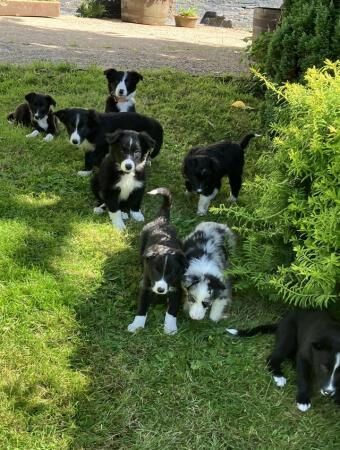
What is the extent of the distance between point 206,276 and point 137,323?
646mm

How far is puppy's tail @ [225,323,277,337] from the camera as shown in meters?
4.45

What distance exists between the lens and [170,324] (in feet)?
14.6

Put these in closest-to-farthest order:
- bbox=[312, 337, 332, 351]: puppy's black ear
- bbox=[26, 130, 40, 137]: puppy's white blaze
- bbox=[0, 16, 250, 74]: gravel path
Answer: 1. bbox=[312, 337, 332, 351]: puppy's black ear
2. bbox=[26, 130, 40, 137]: puppy's white blaze
3. bbox=[0, 16, 250, 74]: gravel path

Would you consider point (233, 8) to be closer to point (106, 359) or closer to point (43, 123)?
point (43, 123)

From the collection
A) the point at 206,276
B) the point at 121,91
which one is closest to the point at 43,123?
the point at 121,91

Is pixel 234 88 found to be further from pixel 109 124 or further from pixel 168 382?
pixel 168 382

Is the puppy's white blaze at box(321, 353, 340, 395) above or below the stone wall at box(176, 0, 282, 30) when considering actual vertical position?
below

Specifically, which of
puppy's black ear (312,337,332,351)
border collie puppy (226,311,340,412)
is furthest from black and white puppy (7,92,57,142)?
puppy's black ear (312,337,332,351)

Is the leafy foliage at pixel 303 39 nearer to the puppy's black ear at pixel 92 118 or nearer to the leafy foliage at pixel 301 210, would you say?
the leafy foliage at pixel 301 210

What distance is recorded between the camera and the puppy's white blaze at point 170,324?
14.5ft

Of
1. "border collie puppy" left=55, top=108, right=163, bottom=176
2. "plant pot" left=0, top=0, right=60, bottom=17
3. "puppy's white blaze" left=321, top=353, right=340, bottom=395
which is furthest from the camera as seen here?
"plant pot" left=0, top=0, right=60, bottom=17

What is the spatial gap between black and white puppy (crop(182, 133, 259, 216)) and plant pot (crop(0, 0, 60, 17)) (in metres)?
14.6

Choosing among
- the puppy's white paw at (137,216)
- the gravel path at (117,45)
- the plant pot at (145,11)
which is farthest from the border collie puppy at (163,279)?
the plant pot at (145,11)

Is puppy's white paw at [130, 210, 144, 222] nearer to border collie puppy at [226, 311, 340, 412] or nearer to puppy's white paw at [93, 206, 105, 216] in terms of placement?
puppy's white paw at [93, 206, 105, 216]
